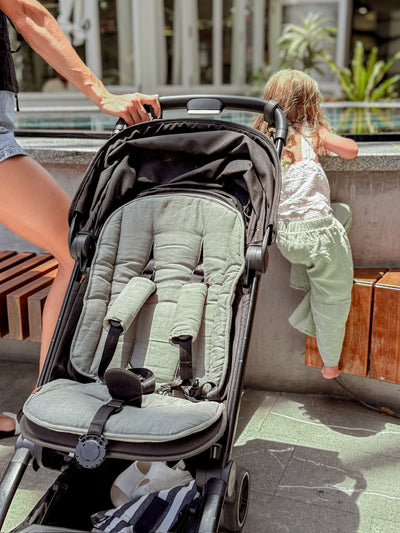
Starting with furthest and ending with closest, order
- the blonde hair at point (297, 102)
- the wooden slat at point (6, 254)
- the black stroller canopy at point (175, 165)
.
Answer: the wooden slat at point (6, 254) < the blonde hair at point (297, 102) < the black stroller canopy at point (175, 165)

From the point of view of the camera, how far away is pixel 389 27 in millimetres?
15242

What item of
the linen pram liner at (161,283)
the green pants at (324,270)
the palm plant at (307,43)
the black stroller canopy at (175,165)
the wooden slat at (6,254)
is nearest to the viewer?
the linen pram liner at (161,283)

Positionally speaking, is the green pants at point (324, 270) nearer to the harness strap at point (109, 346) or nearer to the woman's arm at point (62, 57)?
the woman's arm at point (62, 57)

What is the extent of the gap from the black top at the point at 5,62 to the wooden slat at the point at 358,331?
5.59 feet

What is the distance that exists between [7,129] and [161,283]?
0.87 m

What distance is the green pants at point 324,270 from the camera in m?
2.62

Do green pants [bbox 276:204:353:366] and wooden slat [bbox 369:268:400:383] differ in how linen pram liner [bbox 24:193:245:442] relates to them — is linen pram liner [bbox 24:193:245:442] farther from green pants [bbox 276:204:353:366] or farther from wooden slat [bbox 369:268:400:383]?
wooden slat [bbox 369:268:400:383]

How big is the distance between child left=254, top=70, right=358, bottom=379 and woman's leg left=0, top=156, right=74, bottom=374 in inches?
37.4

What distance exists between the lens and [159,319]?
7.07 feet

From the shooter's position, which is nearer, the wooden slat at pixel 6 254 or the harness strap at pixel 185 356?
the harness strap at pixel 185 356

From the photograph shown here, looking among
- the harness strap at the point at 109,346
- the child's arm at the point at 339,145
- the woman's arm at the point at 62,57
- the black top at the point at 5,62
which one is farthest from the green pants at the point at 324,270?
the black top at the point at 5,62

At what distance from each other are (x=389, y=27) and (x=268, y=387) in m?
14.5

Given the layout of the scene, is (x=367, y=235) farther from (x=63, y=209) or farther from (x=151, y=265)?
(x=63, y=209)

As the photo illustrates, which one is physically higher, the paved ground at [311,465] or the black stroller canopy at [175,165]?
the black stroller canopy at [175,165]
